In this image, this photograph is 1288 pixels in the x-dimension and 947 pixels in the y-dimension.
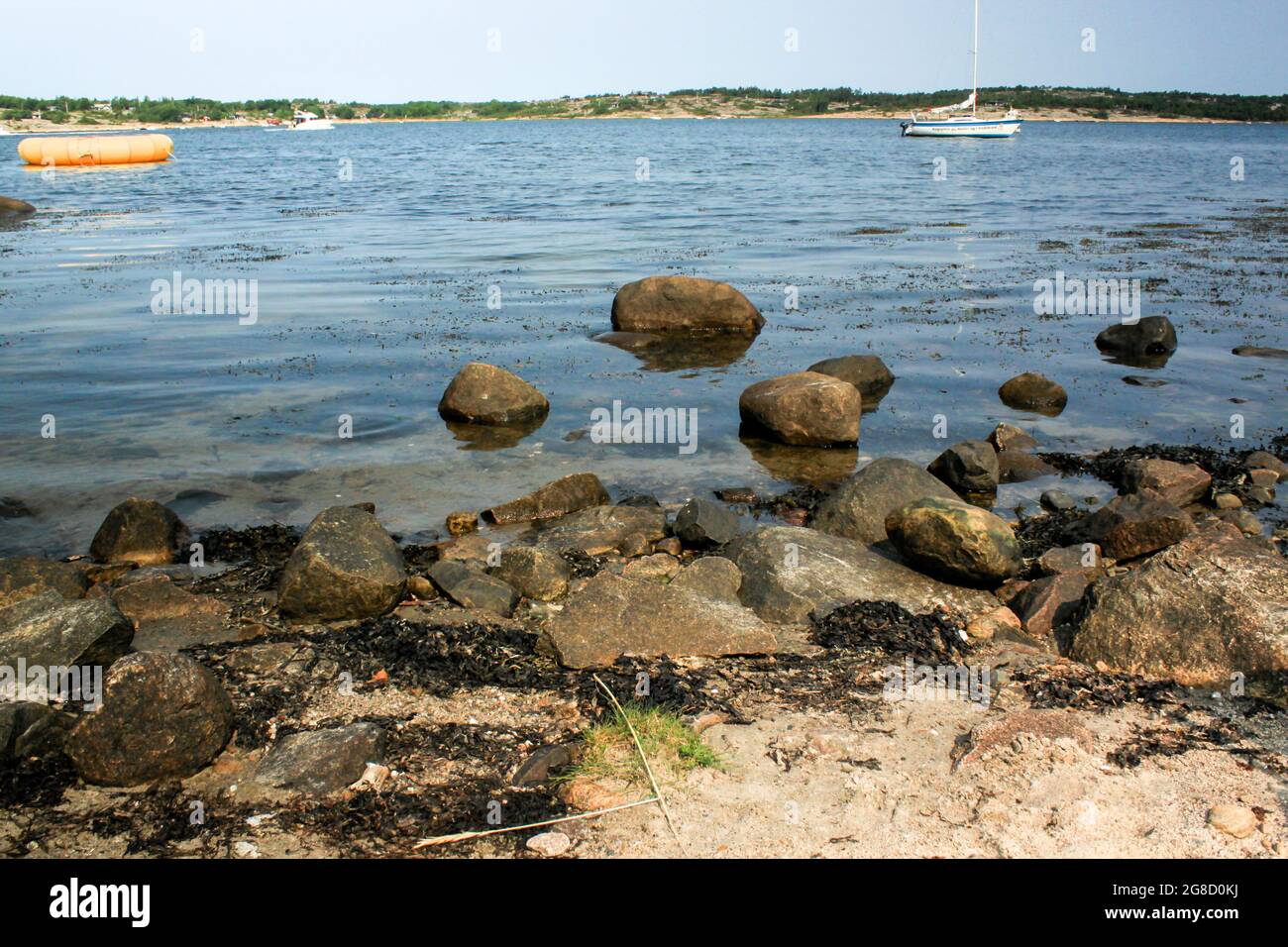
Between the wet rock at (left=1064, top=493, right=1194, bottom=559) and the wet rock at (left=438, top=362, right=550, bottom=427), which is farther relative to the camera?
the wet rock at (left=438, top=362, right=550, bottom=427)

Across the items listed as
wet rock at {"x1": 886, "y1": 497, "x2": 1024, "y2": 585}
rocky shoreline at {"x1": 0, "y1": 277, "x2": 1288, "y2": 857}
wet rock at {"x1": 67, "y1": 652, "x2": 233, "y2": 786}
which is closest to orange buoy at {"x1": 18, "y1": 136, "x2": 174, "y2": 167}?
rocky shoreline at {"x1": 0, "y1": 277, "x2": 1288, "y2": 857}

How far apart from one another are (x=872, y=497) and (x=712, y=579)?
2092 millimetres

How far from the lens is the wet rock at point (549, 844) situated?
431cm

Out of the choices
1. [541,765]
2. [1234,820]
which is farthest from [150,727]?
[1234,820]

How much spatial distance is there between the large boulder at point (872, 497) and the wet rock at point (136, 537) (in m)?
5.16

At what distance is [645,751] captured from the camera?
4984 mm

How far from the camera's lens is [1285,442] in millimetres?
10977

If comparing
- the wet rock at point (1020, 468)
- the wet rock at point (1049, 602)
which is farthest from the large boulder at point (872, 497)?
the wet rock at point (1020, 468)

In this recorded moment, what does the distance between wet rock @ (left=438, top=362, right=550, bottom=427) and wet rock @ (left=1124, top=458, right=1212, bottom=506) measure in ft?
20.4

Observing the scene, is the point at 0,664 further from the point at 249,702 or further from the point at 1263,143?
the point at 1263,143

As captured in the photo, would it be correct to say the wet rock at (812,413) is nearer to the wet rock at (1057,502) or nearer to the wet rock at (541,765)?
the wet rock at (1057,502)

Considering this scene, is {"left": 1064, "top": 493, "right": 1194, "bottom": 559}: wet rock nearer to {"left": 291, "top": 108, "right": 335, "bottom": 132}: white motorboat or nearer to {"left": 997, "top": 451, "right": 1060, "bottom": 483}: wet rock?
{"left": 997, "top": 451, "right": 1060, "bottom": 483}: wet rock

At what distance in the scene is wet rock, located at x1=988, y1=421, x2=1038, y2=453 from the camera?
36.1 feet
